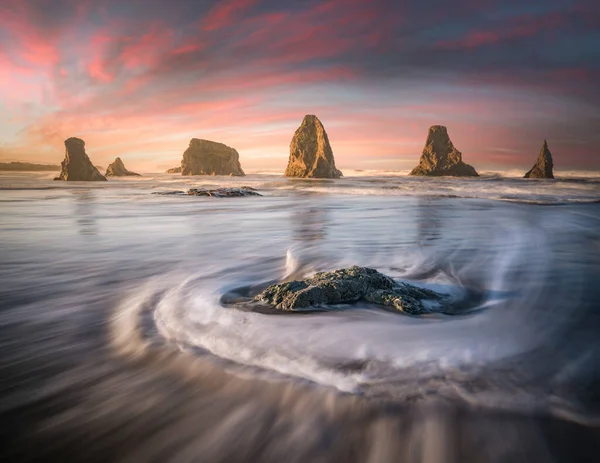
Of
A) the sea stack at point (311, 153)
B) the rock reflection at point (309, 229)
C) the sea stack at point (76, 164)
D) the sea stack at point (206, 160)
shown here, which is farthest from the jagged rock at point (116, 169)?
the rock reflection at point (309, 229)

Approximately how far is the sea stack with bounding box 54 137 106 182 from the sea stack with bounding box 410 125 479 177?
9800 centimetres

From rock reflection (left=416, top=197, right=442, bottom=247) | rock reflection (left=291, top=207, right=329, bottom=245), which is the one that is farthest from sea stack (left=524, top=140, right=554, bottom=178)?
rock reflection (left=291, top=207, right=329, bottom=245)

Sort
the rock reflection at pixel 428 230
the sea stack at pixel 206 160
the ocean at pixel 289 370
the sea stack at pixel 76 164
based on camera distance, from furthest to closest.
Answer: the sea stack at pixel 206 160
the sea stack at pixel 76 164
the rock reflection at pixel 428 230
the ocean at pixel 289 370

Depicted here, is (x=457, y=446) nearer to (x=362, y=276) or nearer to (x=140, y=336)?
(x=362, y=276)

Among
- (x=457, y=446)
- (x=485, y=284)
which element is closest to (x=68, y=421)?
(x=457, y=446)

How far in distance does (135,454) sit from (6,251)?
22.4ft

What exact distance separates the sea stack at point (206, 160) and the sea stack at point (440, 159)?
254 ft

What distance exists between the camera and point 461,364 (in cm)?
237

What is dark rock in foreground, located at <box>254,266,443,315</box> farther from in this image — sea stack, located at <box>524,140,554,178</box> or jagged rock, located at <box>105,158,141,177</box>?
jagged rock, located at <box>105,158,141,177</box>

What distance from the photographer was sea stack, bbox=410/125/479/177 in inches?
4461

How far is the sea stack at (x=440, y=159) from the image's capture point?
113 metres

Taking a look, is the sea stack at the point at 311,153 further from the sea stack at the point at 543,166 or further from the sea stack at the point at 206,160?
the sea stack at the point at 543,166

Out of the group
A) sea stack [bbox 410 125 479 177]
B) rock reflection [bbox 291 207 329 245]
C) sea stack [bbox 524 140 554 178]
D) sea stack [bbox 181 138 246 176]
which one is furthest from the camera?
sea stack [bbox 181 138 246 176]

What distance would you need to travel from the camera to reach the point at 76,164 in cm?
7756
